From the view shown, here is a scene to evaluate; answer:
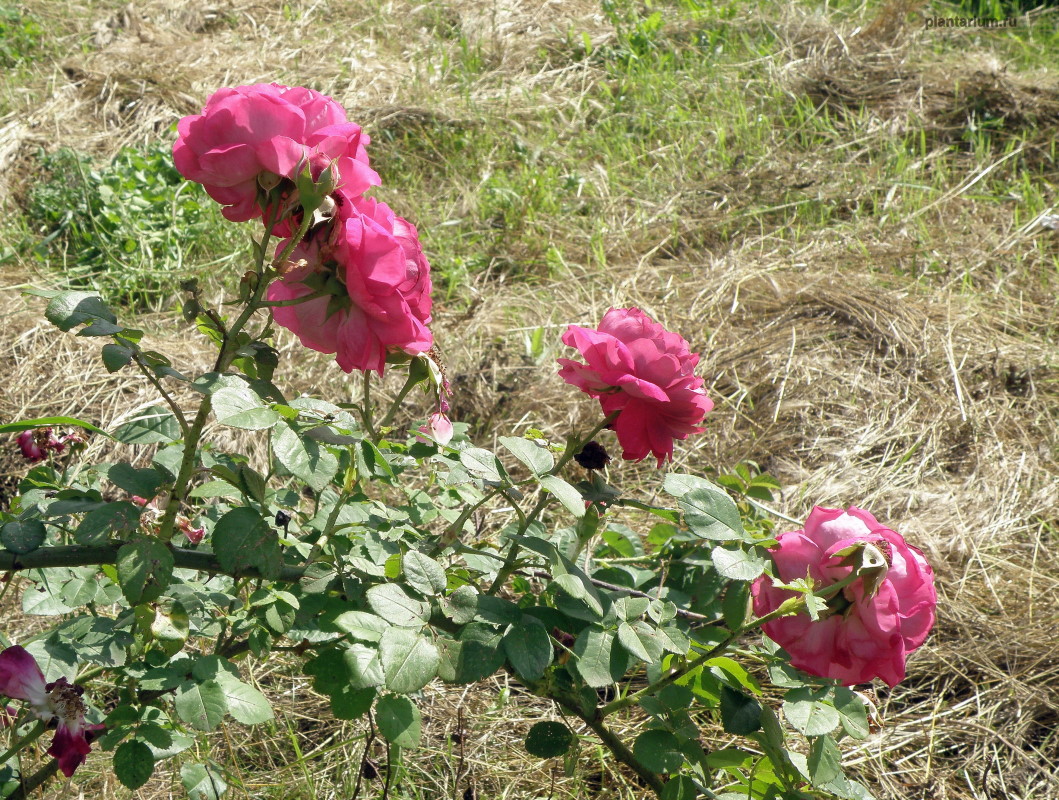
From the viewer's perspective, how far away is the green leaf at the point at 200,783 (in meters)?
1.03

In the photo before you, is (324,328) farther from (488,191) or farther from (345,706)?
(488,191)

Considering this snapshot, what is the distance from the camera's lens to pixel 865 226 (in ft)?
9.53

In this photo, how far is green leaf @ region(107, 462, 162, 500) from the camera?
83 cm

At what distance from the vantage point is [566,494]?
771mm

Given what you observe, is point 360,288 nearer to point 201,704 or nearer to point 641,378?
point 641,378

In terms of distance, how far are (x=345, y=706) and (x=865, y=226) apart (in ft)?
8.26

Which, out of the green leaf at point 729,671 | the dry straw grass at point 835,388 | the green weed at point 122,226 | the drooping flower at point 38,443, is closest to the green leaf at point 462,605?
the green leaf at point 729,671

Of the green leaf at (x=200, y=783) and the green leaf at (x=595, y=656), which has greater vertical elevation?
the green leaf at (x=595, y=656)

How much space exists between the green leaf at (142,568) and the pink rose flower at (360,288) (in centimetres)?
21

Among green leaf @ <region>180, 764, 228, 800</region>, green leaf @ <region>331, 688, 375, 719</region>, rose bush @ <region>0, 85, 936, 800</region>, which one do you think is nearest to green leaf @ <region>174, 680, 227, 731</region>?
rose bush @ <region>0, 85, 936, 800</region>

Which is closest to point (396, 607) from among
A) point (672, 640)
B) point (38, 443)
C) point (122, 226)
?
point (672, 640)

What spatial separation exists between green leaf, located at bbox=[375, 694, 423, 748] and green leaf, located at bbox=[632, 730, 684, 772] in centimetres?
21

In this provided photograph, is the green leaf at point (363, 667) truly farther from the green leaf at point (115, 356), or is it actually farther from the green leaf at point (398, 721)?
the green leaf at point (115, 356)

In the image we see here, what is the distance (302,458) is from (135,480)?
23 cm
